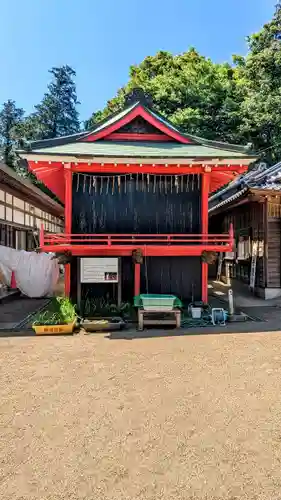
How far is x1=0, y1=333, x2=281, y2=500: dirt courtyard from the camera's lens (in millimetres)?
2903

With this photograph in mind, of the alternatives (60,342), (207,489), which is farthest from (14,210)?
(207,489)

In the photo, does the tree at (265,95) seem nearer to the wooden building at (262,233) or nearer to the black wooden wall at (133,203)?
the wooden building at (262,233)

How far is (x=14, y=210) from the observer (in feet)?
51.0

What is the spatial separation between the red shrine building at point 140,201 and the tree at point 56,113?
88.3ft

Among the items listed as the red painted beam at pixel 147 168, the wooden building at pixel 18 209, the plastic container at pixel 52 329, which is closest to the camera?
the plastic container at pixel 52 329

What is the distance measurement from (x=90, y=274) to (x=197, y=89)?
69.0 feet

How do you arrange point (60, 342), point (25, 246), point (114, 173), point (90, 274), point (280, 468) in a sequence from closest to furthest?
point (280, 468) < point (60, 342) < point (90, 274) < point (114, 173) < point (25, 246)

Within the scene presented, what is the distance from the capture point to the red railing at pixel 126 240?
9.38 m

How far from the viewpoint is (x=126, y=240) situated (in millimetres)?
9414

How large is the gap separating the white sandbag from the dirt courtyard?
7.01m

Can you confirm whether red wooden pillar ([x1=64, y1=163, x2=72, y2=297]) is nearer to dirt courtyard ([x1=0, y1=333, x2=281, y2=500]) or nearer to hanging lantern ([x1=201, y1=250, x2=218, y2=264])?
dirt courtyard ([x1=0, y1=333, x2=281, y2=500])

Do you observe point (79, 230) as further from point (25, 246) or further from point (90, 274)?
point (25, 246)

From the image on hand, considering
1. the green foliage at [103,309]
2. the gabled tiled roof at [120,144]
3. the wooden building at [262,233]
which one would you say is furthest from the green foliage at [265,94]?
the green foliage at [103,309]

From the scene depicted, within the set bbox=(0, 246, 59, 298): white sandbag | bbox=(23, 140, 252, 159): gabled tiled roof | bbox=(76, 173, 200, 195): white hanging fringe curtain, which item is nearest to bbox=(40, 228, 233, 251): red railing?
bbox=(76, 173, 200, 195): white hanging fringe curtain
